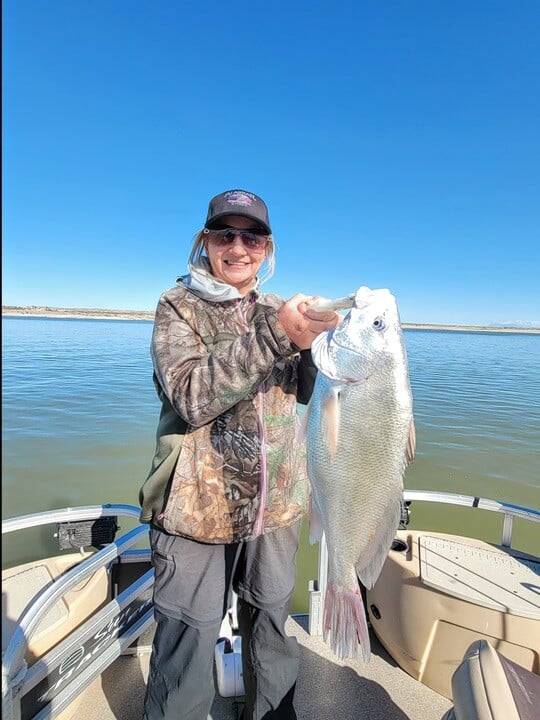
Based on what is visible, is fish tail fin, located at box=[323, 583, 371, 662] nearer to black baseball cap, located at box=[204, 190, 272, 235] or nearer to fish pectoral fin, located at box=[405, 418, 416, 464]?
fish pectoral fin, located at box=[405, 418, 416, 464]

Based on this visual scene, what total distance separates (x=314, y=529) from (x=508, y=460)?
9.46 m

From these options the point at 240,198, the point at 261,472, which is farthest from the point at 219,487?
the point at 240,198

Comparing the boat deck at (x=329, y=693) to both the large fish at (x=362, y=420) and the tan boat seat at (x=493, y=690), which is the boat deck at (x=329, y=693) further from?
the large fish at (x=362, y=420)

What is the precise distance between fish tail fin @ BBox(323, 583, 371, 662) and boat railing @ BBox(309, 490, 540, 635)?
116 centimetres

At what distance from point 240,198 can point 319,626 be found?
9.87ft

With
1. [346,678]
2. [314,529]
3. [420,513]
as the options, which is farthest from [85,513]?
[420,513]

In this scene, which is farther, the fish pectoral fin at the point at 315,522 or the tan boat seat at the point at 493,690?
the fish pectoral fin at the point at 315,522

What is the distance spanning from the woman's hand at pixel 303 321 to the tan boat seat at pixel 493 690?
1.25 meters

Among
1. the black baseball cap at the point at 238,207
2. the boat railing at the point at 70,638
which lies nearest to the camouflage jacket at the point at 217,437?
the black baseball cap at the point at 238,207

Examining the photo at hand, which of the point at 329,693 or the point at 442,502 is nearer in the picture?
the point at 329,693

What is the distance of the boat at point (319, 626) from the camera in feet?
7.44

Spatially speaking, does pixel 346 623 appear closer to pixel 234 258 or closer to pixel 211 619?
pixel 211 619

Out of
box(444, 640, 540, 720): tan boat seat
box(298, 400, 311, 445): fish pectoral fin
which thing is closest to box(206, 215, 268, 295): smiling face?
box(298, 400, 311, 445): fish pectoral fin

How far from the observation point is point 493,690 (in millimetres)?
1446
